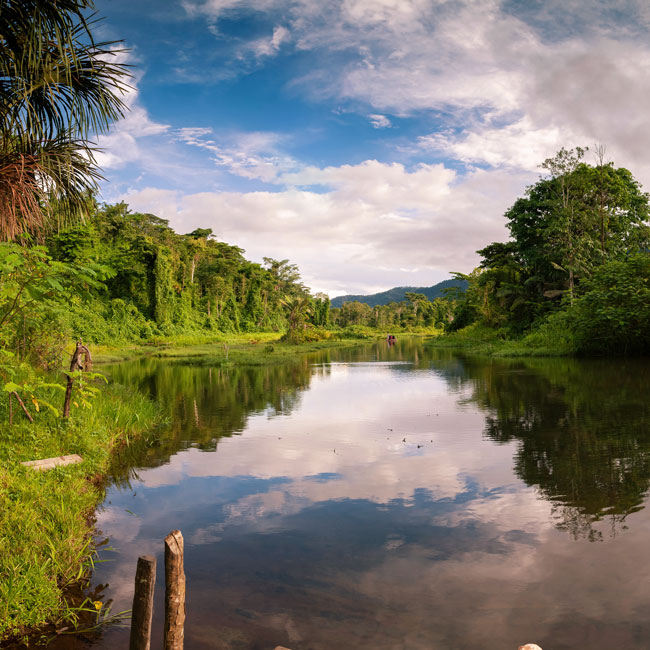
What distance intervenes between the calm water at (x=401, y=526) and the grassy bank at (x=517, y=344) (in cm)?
1492

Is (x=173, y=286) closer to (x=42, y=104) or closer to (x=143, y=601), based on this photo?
(x=42, y=104)

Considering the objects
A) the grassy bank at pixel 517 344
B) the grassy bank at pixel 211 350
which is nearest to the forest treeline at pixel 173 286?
the grassy bank at pixel 211 350

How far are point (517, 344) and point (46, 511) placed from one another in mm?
29797

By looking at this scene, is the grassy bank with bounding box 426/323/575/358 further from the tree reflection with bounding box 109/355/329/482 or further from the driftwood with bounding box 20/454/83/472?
the driftwood with bounding box 20/454/83/472

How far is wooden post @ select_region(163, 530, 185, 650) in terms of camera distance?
108 inches

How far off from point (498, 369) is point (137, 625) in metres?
20.8

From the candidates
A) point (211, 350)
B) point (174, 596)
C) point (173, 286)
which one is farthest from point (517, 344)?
point (173, 286)

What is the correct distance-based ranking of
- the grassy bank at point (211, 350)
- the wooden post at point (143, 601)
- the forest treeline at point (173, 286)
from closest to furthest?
the wooden post at point (143, 601), the grassy bank at point (211, 350), the forest treeline at point (173, 286)

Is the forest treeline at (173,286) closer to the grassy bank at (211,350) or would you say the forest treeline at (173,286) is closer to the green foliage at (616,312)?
the grassy bank at (211,350)

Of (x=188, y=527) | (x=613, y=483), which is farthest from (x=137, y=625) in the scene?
(x=613, y=483)

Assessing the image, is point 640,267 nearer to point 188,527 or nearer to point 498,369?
point 498,369

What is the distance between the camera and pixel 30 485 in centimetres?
538

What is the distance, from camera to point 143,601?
2725 millimetres

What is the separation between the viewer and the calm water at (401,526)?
3932mm
